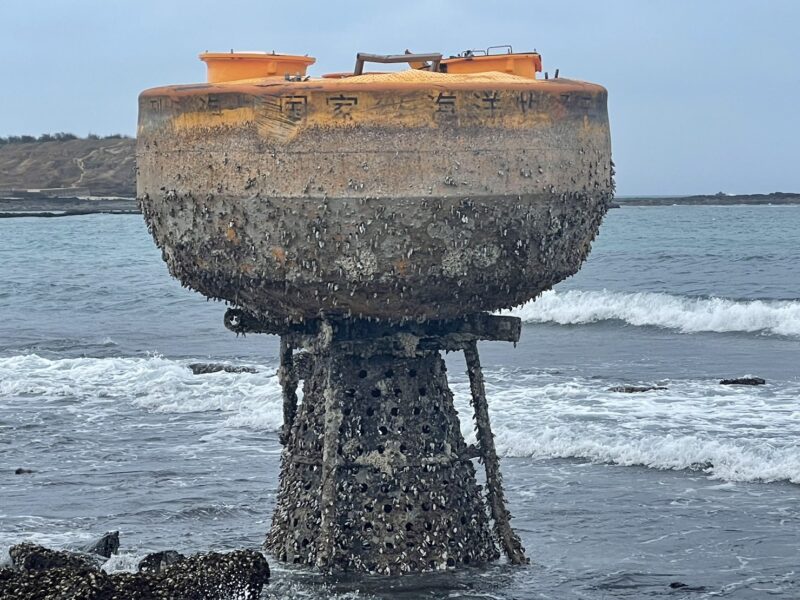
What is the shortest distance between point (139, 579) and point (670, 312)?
23669 millimetres

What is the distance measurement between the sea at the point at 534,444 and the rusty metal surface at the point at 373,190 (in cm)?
176

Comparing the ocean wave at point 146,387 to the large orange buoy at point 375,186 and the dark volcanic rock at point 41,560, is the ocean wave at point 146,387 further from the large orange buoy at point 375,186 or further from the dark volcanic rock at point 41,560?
the large orange buoy at point 375,186

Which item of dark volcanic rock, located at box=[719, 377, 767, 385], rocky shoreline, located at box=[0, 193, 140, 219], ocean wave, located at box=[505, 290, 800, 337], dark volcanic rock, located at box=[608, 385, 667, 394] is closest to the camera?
dark volcanic rock, located at box=[608, 385, 667, 394]

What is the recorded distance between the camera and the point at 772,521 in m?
10.6

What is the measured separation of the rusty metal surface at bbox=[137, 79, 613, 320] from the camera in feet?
21.9

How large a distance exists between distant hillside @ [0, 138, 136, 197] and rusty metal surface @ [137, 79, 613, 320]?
101823mm

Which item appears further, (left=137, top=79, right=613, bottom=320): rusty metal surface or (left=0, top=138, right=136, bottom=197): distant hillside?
(left=0, top=138, right=136, bottom=197): distant hillside

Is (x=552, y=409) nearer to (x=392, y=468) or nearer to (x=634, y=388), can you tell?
(x=634, y=388)

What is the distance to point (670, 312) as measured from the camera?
30.2 m

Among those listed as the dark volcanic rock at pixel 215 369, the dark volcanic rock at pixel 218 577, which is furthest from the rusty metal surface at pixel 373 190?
the dark volcanic rock at pixel 215 369

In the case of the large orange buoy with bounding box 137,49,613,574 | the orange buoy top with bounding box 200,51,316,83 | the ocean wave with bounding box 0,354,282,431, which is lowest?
the ocean wave with bounding box 0,354,282,431

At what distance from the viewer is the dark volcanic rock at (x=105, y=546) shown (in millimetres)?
9250

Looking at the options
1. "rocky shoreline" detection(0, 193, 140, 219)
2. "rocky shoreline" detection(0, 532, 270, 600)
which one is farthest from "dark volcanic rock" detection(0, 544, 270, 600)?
"rocky shoreline" detection(0, 193, 140, 219)

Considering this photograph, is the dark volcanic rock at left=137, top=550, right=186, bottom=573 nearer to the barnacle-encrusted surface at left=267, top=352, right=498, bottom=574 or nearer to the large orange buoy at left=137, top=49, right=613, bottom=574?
the large orange buoy at left=137, top=49, right=613, bottom=574
